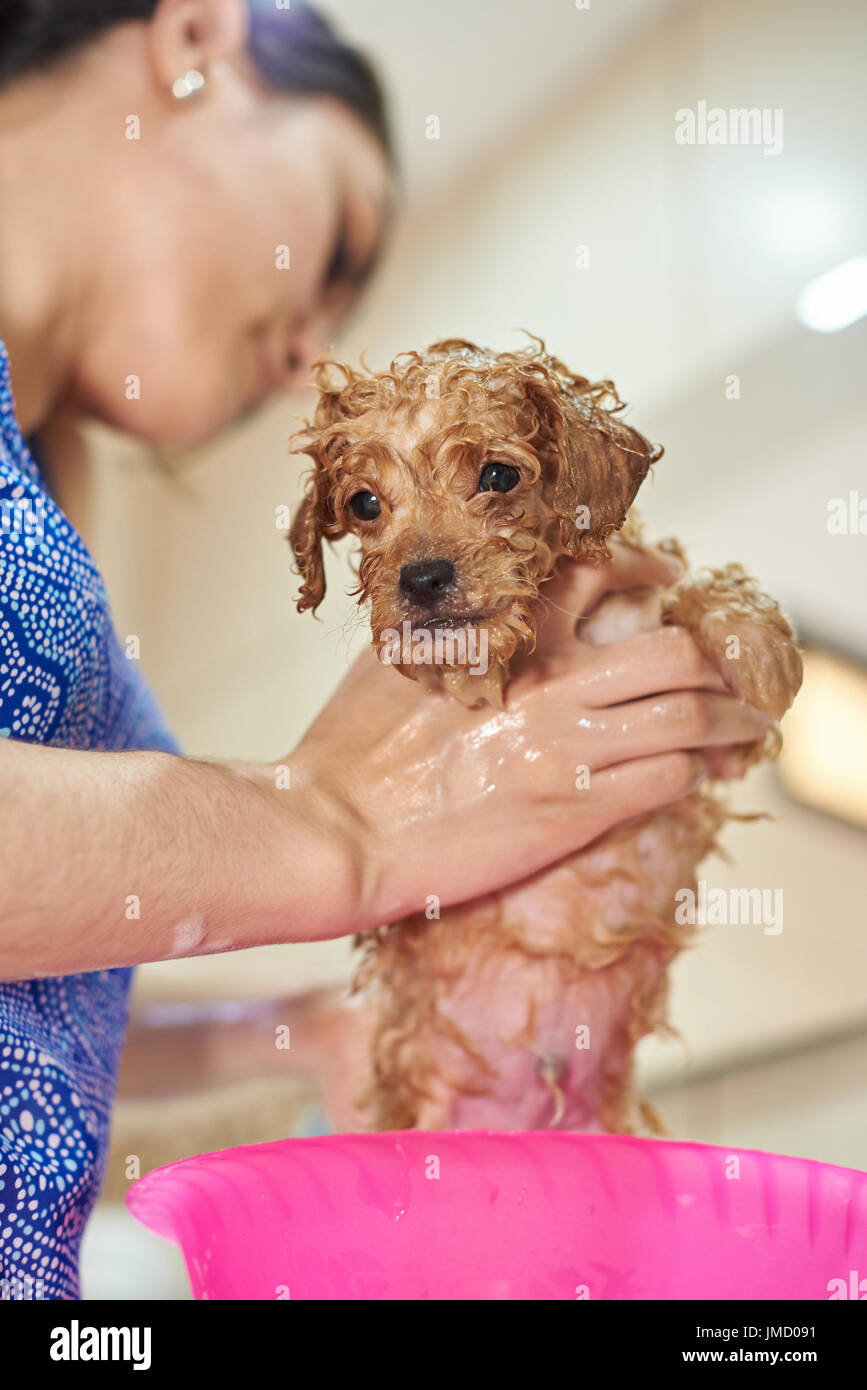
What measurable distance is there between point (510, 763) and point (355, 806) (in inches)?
5.1

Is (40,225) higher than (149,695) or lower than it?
higher

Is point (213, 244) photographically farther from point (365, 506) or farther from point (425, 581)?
point (425, 581)

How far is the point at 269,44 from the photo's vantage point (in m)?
1.48

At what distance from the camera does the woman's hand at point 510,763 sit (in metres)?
0.90

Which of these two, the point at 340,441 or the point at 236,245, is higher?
the point at 236,245

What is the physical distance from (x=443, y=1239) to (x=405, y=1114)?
0.44 metres

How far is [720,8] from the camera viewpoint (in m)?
2.32

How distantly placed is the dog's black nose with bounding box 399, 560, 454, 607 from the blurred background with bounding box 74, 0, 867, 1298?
740mm

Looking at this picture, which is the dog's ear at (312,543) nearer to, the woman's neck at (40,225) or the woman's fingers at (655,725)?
the woman's fingers at (655,725)

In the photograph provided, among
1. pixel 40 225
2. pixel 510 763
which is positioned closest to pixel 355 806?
pixel 510 763

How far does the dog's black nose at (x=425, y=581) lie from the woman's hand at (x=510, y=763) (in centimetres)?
10

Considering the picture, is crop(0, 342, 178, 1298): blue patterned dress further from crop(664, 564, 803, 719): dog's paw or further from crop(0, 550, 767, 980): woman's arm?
crop(664, 564, 803, 719): dog's paw
